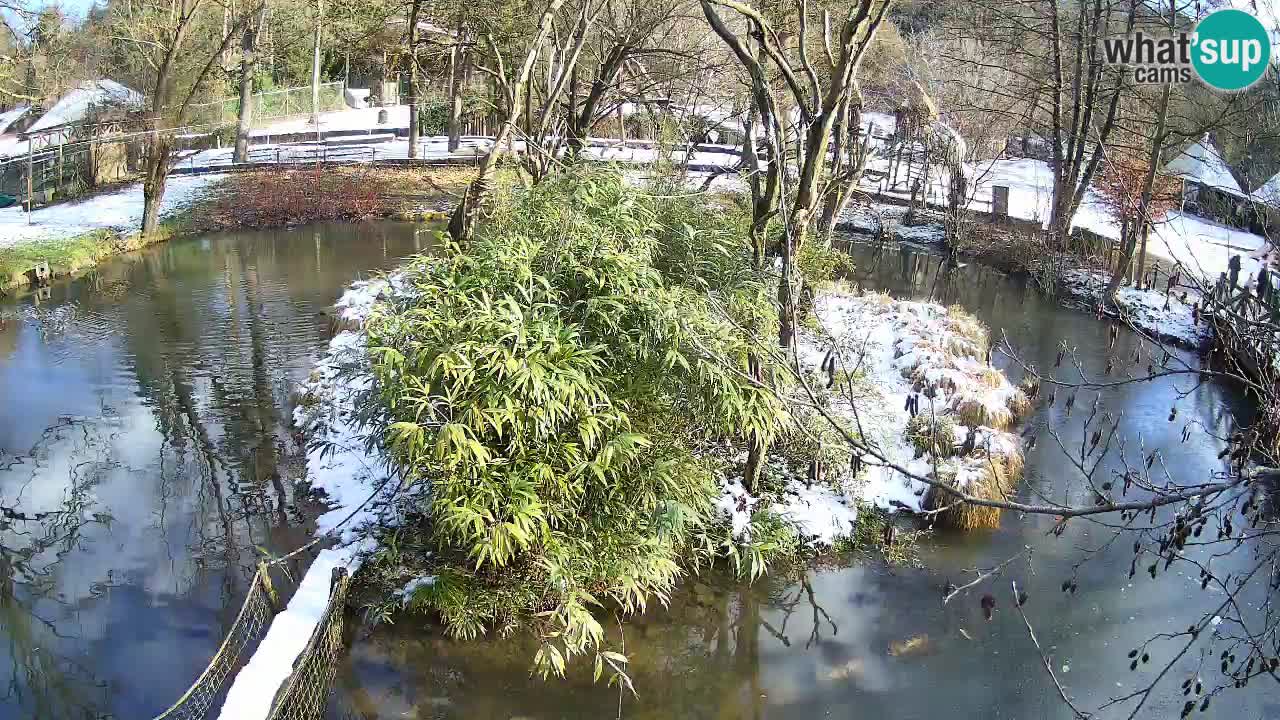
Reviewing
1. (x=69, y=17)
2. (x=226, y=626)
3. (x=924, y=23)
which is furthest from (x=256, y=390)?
(x=924, y=23)

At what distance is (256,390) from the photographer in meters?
10.7

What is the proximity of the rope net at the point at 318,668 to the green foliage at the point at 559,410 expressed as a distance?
2.02 feet

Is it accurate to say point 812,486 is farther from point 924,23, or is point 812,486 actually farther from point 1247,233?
point 924,23

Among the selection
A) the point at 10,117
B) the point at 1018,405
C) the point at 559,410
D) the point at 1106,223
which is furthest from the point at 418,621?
the point at 10,117

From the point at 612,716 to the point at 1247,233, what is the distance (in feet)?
56.5

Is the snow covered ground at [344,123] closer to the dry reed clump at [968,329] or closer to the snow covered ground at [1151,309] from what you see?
the snow covered ground at [1151,309]

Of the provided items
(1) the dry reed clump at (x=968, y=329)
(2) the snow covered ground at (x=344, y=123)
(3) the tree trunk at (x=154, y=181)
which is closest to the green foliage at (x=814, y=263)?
(1) the dry reed clump at (x=968, y=329)

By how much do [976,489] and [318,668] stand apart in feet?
17.4

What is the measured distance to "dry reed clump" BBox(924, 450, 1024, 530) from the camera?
8117 millimetres

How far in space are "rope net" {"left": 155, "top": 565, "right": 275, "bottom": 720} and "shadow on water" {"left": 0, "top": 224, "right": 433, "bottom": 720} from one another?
170 millimetres

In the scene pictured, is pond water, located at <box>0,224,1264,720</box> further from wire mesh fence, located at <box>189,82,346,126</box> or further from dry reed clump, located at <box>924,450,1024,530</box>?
wire mesh fence, located at <box>189,82,346,126</box>

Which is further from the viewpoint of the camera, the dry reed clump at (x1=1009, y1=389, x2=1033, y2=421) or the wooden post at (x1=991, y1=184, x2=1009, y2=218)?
the wooden post at (x1=991, y1=184, x2=1009, y2=218)

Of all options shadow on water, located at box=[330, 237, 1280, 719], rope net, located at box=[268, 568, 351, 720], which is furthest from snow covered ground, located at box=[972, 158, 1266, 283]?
rope net, located at box=[268, 568, 351, 720]

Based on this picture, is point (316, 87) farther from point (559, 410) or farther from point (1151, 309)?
point (559, 410)
